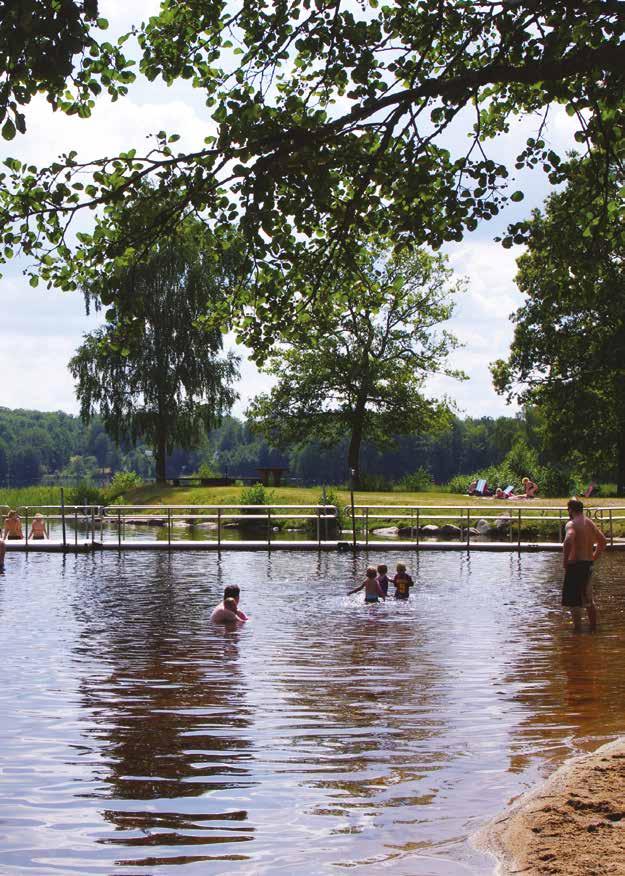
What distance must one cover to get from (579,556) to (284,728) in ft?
23.6

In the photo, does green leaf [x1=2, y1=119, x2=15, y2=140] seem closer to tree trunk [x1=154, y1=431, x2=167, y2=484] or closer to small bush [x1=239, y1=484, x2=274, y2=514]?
small bush [x1=239, y1=484, x2=274, y2=514]

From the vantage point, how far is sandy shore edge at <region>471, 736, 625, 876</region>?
503 centimetres

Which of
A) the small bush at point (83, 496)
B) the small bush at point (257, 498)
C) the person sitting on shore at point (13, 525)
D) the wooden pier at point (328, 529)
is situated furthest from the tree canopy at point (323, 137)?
the small bush at point (83, 496)

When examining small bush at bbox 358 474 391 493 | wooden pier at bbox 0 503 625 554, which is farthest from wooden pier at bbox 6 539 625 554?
small bush at bbox 358 474 391 493

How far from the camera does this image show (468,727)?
28.7 ft

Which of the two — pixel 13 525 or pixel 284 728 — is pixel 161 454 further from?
pixel 284 728

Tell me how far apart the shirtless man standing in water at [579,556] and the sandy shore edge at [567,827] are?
806cm

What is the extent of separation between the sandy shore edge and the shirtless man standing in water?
26.4ft

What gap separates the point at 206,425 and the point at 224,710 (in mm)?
47427

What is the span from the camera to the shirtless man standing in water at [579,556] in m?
14.6

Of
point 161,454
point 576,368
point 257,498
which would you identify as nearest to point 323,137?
point 257,498

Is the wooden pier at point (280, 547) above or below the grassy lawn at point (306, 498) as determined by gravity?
below

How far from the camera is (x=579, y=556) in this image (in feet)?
48.1

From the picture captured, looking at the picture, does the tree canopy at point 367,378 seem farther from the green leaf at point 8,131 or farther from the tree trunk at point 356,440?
the green leaf at point 8,131
